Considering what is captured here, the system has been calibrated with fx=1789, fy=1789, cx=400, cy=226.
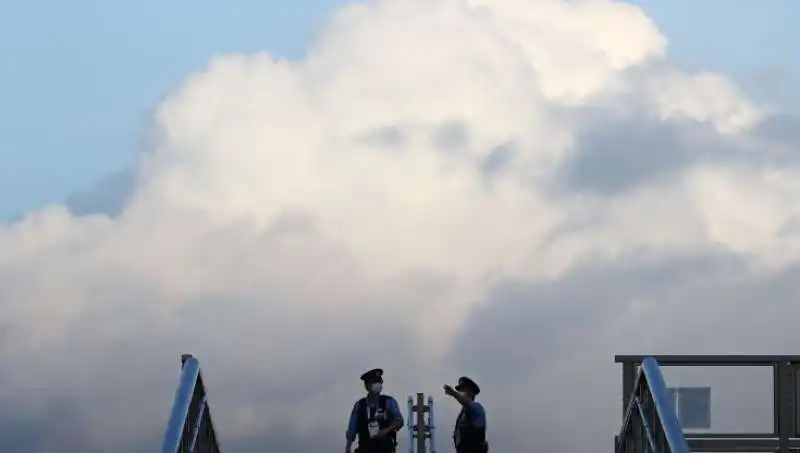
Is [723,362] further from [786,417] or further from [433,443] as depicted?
[433,443]

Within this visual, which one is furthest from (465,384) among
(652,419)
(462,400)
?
(652,419)

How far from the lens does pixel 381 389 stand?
16.5 meters

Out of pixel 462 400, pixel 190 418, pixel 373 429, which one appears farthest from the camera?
pixel 373 429

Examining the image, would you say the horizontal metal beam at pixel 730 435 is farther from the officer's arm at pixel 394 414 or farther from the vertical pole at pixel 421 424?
the vertical pole at pixel 421 424

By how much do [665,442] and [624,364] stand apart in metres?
5.96

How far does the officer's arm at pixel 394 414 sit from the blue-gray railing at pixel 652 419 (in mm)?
3243

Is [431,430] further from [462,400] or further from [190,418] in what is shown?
[190,418]

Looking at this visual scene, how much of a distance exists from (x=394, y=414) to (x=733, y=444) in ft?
10.5

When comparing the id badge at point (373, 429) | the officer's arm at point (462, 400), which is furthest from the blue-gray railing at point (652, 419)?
the id badge at point (373, 429)

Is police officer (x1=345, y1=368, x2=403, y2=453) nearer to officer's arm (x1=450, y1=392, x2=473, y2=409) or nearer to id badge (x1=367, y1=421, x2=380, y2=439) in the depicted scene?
id badge (x1=367, y1=421, x2=380, y2=439)

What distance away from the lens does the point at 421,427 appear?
21.8 meters

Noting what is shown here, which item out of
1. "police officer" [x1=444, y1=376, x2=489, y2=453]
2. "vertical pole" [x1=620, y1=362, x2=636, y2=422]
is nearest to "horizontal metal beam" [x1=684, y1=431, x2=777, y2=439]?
"vertical pole" [x1=620, y1=362, x2=636, y2=422]

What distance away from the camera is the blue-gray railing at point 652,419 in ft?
34.1

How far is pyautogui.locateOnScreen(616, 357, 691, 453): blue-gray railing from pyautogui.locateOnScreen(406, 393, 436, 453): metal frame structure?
8.03m
